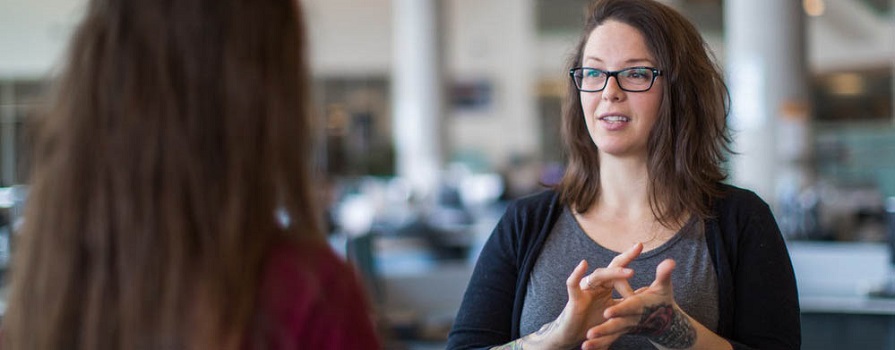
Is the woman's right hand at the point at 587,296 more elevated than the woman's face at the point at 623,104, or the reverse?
the woman's face at the point at 623,104

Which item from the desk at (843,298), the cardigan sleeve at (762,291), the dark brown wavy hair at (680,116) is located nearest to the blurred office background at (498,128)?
the desk at (843,298)

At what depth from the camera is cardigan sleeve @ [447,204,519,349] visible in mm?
1714

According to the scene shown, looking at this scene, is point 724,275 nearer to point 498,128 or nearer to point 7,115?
point 498,128

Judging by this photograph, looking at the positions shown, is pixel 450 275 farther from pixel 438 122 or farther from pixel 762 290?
pixel 438 122

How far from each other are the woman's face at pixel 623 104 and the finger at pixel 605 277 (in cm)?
31

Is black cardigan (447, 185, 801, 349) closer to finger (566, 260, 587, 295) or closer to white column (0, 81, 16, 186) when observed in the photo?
finger (566, 260, 587, 295)

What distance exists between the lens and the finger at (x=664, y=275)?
1.42 m

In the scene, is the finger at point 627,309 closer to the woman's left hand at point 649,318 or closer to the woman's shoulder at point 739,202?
the woman's left hand at point 649,318

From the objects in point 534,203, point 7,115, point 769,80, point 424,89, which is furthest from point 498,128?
→ point 534,203

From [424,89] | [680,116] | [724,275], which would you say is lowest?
[724,275]

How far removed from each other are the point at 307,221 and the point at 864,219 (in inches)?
395

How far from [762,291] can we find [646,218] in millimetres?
219

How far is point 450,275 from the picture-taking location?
558 cm

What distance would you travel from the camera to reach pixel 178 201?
1.02 m
